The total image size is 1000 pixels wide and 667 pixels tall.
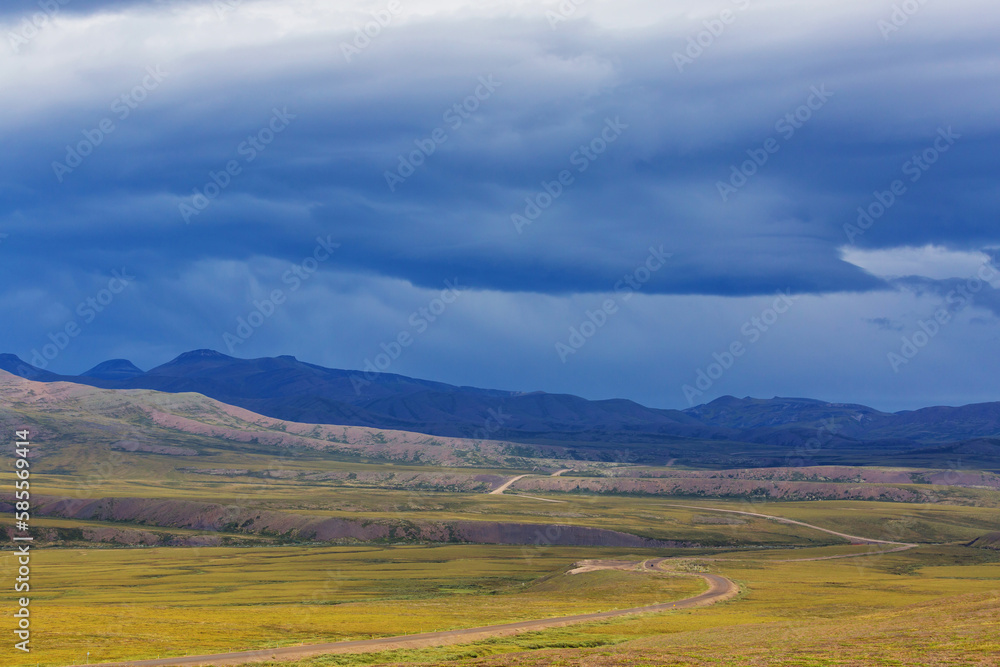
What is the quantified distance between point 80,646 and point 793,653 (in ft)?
175

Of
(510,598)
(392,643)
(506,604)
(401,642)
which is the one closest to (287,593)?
(510,598)

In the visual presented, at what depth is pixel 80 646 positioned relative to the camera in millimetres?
69312

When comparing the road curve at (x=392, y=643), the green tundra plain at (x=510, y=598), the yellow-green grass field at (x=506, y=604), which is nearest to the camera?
the road curve at (x=392, y=643)

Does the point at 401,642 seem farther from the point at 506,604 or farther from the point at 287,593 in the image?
the point at 287,593

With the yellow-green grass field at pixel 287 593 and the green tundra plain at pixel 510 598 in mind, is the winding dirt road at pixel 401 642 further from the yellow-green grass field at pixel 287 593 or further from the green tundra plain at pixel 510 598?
the yellow-green grass field at pixel 287 593

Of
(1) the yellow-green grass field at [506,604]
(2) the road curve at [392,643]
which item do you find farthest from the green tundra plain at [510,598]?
(2) the road curve at [392,643]

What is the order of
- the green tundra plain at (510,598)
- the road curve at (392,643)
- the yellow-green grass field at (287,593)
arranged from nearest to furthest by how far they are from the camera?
the road curve at (392,643)
the green tundra plain at (510,598)
the yellow-green grass field at (287,593)

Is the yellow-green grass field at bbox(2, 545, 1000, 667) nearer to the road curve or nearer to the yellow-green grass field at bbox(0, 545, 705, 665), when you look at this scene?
the yellow-green grass field at bbox(0, 545, 705, 665)

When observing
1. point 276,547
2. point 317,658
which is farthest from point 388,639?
point 276,547

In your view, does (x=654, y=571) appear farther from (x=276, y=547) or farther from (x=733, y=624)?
(x=276, y=547)

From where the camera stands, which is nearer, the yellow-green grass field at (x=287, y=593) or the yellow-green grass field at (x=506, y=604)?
the yellow-green grass field at (x=506, y=604)

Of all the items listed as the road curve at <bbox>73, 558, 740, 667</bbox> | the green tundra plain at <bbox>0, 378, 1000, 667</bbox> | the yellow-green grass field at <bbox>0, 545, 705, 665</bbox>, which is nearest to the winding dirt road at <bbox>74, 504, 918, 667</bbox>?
the road curve at <bbox>73, 558, 740, 667</bbox>

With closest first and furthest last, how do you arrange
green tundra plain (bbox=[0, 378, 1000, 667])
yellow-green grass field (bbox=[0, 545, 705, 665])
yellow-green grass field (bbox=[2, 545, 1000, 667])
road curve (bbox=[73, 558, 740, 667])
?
road curve (bbox=[73, 558, 740, 667]), yellow-green grass field (bbox=[2, 545, 1000, 667]), green tundra plain (bbox=[0, 378, 1000, 667]), yellow-green grass field (bbox=[0, 545, 705, 665])

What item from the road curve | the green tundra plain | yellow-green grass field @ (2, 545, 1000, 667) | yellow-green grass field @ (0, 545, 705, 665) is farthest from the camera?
yellow-green grass field @ (0, 545, 705, 665)
